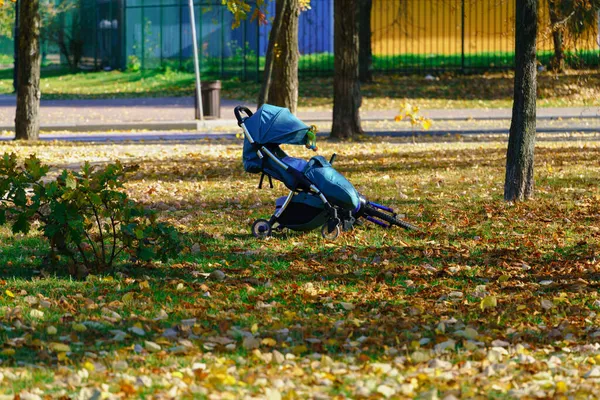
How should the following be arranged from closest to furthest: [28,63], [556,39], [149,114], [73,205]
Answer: [73,205] → [556,39] → [28,63] → [149,114]

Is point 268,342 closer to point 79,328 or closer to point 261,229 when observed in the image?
point 79,328

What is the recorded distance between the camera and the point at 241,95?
1299 inches

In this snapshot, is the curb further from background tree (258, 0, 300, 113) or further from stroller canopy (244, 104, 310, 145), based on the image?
stroller canopy (244, 104, 310, 145)

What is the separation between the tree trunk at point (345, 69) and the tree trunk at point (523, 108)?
8.59 meters

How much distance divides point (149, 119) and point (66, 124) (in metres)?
2.51

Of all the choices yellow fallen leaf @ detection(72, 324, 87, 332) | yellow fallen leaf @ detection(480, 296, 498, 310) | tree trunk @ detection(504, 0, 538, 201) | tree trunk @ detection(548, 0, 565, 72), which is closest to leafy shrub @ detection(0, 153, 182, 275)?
yellow fallen leaf @ detection(72, 324, 87, 332)

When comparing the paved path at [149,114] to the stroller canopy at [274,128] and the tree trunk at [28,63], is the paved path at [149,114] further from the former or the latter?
the stroller canopy at [274,128]

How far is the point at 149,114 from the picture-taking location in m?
28.1

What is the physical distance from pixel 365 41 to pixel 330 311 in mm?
26414

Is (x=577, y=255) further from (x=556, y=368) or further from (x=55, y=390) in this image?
(x=55, y=390)

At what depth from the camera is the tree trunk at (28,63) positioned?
19297 millimetres

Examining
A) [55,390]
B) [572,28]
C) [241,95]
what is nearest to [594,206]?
[572,28]

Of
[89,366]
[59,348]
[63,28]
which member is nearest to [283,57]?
[59,348]

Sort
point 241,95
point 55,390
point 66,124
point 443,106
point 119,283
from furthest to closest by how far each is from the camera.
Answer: point 241,95 < point 443,106 < point 66,124 < point 119,283 < point 55,390
